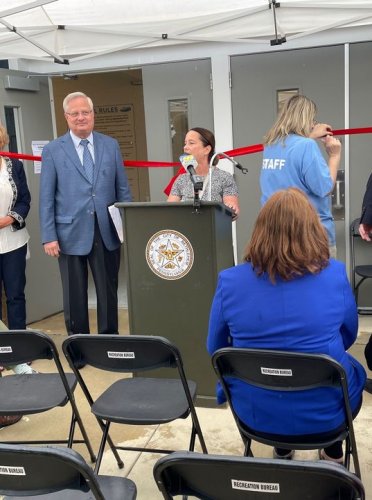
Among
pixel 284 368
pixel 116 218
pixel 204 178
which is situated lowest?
pixel 284 368

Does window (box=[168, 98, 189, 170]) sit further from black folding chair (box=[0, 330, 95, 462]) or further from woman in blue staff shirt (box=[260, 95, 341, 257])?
black folding chair (box=[0, 330, 95, 462])

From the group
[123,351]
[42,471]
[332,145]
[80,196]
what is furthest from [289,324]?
[80,196]

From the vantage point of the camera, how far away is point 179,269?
279cm

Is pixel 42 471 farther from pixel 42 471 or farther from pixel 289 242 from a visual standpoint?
pixel 289 242

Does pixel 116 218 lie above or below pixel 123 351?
above

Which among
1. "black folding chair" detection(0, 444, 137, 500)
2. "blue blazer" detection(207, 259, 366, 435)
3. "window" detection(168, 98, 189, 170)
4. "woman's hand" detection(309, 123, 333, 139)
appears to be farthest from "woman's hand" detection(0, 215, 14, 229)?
"black folding chair" detection(0, 444, 137, 500)

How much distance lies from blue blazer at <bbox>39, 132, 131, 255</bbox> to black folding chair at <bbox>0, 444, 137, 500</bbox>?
7.53 ft

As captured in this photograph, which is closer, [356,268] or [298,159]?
[298,159]

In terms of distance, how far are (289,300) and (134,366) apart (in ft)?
2.16

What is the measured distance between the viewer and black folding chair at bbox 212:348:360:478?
165 cm

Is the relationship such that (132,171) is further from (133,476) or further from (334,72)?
(133,476)

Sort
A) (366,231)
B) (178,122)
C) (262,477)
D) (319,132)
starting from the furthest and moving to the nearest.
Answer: (178,122) → (366,231) → (319,132) → (262,477)

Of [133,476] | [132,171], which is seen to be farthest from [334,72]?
[133,476]

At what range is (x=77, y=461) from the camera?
3.96 ft
